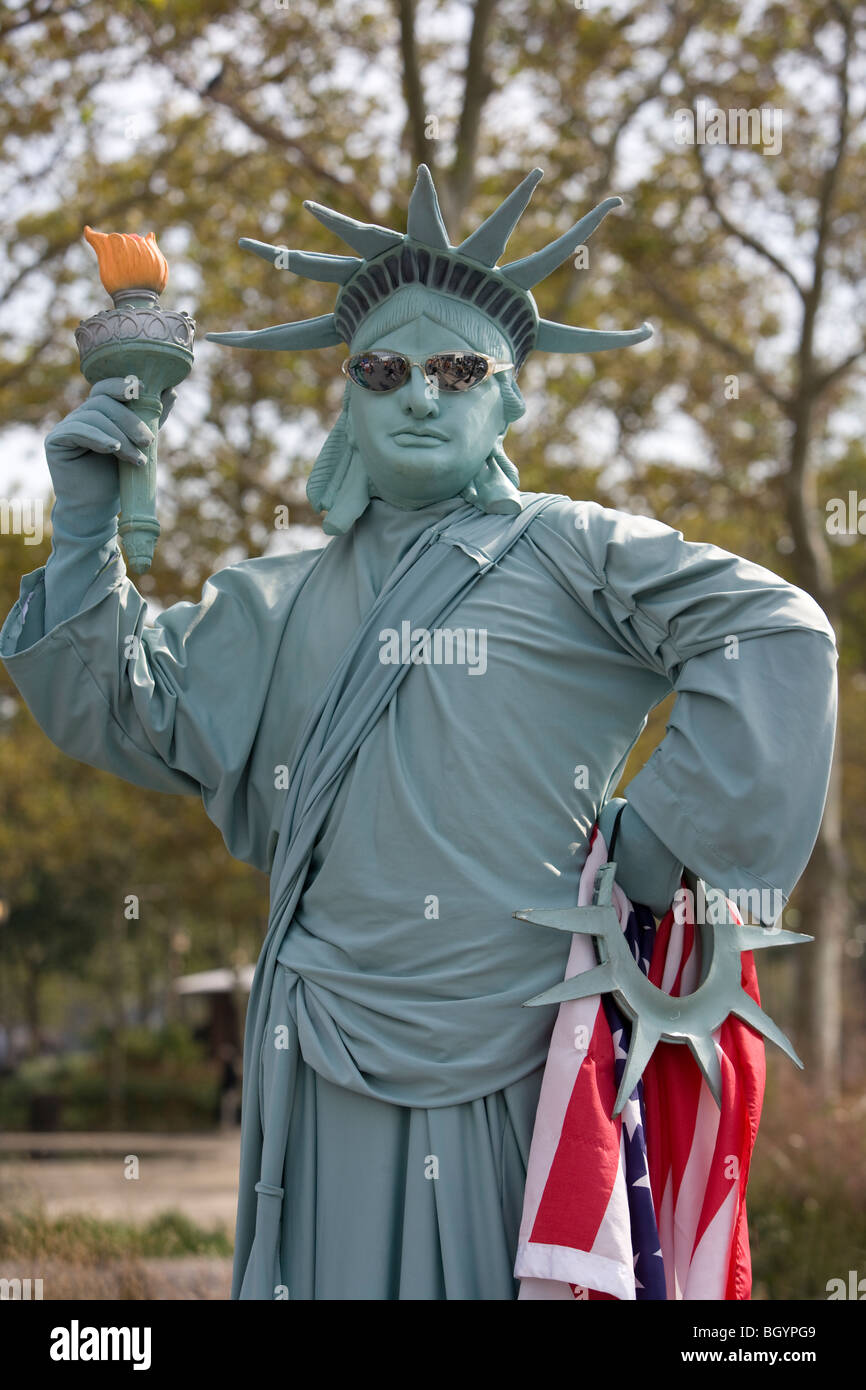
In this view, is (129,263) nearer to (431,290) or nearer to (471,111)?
(431,290)

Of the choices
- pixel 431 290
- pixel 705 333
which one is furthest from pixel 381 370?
pixel 705 333

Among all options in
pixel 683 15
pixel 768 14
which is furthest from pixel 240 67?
pixel 768 14

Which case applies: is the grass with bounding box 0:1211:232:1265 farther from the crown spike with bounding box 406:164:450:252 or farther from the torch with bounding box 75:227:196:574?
the crown spike with bounding box 406:164:450:252

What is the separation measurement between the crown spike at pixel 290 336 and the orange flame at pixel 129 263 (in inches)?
9.4

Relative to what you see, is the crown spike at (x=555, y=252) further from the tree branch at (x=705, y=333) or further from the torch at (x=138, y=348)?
the tree branch at (x=705, y=333)

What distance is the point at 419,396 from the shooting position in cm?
321

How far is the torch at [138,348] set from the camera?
314 cm

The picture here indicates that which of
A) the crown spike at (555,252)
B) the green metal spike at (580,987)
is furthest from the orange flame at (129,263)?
the green metal spike at (580,987)

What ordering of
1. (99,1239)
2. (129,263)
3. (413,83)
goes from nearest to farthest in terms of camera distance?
(129,263) → (99,1239) → (413,83)

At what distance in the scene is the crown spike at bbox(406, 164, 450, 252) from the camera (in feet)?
10.3

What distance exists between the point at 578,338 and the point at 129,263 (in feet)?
3.30

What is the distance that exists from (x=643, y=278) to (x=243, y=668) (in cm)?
1029

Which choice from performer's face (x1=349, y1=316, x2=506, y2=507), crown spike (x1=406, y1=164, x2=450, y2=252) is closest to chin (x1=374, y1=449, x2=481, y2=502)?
performer's face (x1=349, y1=316, x2=506, y2=507)

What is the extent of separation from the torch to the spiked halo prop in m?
1.12
